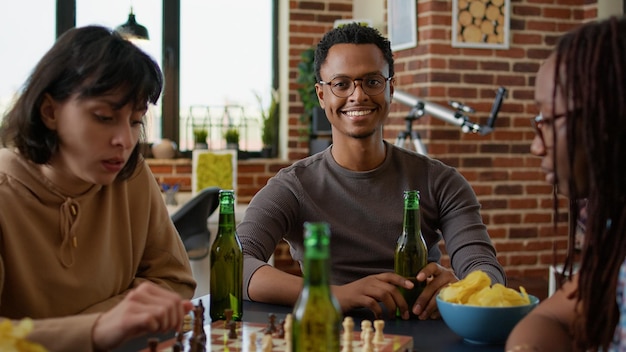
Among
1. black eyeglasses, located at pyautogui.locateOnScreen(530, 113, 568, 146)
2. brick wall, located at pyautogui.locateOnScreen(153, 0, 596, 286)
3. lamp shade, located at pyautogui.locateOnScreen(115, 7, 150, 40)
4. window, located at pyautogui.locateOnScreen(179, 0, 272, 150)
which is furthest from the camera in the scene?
window, located at pyautogui.locateOnScreen(179, 0, 272, 150)

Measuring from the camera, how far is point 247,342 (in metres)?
1.36

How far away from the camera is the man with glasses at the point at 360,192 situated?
1.99 metres

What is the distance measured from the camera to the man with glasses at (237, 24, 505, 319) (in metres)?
1.99

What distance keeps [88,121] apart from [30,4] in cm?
402

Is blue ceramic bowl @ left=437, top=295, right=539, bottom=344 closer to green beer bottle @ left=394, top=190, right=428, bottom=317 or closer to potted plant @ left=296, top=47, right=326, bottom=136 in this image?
green beer bottle @ left=394, top=190, right=428, bottom=317

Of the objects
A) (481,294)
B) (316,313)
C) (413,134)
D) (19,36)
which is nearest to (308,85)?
(413,134)

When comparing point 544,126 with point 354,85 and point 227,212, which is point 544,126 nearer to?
point 227,212

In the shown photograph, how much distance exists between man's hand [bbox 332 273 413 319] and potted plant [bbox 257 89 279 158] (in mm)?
3935

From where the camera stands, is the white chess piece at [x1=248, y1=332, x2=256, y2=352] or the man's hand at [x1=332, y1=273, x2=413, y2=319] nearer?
the white chess piece at [x1=248, y1=332, x2=256, y2=352]

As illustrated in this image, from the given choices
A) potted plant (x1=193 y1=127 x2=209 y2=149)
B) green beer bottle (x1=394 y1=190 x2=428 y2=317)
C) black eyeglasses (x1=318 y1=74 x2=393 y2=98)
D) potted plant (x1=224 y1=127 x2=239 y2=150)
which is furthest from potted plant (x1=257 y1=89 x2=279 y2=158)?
green beer bottle (x1=394 y1=190 x2=428 y2=317)

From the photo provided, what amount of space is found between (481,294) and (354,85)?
0.81m

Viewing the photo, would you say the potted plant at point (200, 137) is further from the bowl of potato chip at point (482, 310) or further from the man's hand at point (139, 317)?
the man's hand at point (139, 317)

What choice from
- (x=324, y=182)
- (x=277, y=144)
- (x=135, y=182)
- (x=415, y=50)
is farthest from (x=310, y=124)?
(x=135, y=182)

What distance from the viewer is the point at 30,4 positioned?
201 inches
